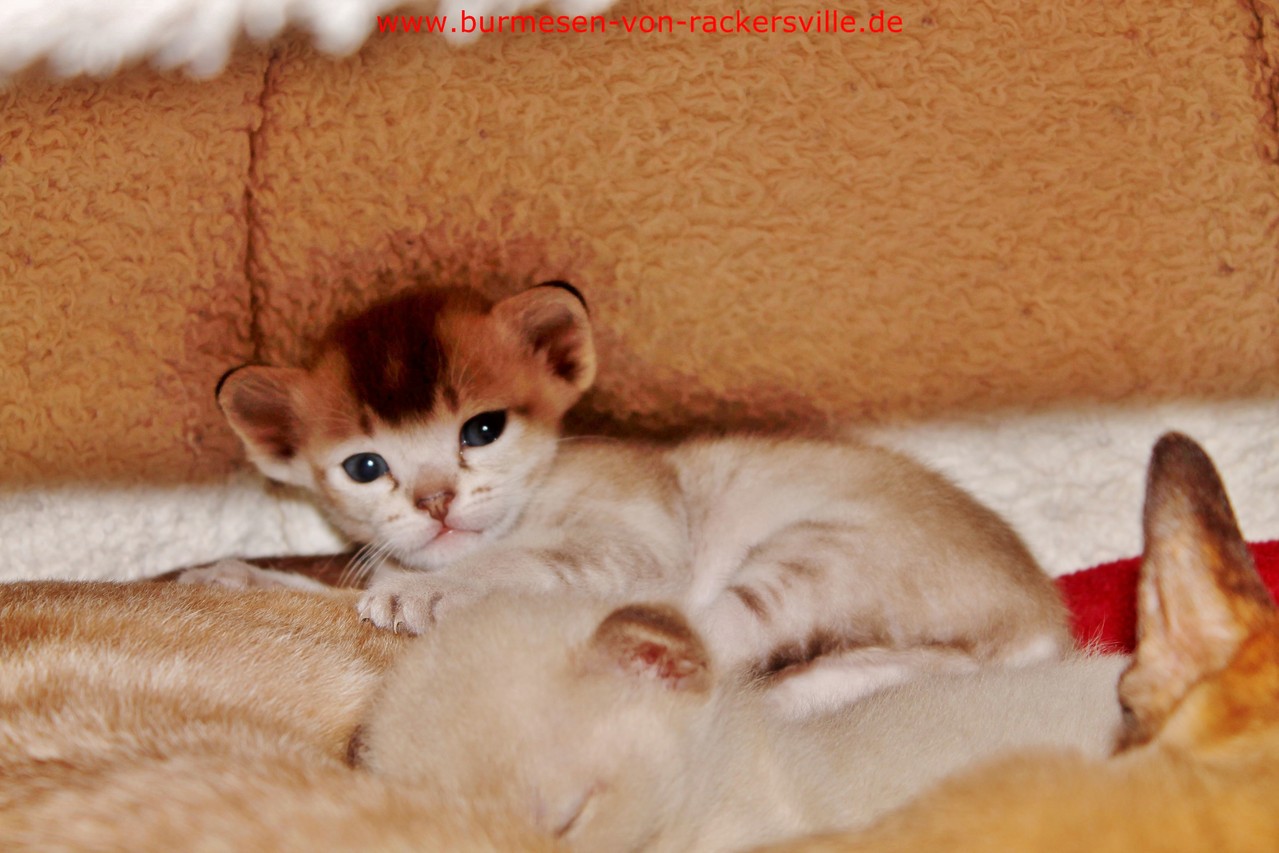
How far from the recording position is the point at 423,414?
2123mm

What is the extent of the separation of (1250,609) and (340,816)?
864 mm

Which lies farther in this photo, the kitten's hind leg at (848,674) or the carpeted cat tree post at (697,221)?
the carpeted cat tree post at (697,221)

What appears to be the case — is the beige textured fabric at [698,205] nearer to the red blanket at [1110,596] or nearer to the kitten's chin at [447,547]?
the red blanket at [1110,596]

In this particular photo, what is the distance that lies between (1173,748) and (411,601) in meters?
1.06

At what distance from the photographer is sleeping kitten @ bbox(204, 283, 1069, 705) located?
192 centimetres

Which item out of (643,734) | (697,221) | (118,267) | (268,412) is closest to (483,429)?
(268,412)

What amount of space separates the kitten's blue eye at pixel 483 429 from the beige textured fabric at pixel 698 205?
0.98 ft

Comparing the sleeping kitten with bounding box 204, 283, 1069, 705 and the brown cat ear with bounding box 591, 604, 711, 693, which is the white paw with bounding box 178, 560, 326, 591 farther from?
the brown cat ear with bounding box 591, 604, 711, 693

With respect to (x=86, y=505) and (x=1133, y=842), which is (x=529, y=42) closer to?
(x=86, y=505)

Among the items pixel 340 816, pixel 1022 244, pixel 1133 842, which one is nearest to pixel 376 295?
pixel 1022 244

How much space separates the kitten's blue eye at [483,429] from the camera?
7.16 ft

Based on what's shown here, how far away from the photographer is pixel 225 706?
151cm

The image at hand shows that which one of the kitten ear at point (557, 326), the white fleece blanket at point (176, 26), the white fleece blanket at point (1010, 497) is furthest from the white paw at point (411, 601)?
the white fleece blanket at point (176, 26)

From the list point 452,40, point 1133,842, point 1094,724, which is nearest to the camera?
point 1133,842
